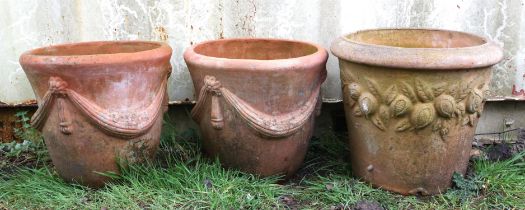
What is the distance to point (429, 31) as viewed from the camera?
121 inches

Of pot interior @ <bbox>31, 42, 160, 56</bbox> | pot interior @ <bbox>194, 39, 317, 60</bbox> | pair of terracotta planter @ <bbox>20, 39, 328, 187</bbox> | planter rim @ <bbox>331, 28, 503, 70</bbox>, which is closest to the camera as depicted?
planter rim @ <bbox>331, 28, 503, 70</bbox>

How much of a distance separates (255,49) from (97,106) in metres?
0.97

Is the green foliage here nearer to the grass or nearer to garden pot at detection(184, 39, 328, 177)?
the grass

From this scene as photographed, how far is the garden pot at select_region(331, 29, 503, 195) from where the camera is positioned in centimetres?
249

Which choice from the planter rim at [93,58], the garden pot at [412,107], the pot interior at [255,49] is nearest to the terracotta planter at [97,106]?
the planter rim at [93,58]

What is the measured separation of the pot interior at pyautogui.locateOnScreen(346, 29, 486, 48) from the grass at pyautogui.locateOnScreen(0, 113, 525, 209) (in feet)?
2.14

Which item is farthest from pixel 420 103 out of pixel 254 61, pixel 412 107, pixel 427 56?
pixel 254 61

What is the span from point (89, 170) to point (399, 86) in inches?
58.4

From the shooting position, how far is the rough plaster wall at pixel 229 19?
3164mm

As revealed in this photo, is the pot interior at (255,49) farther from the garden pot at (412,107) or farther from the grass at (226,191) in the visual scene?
the grass at (226,191)

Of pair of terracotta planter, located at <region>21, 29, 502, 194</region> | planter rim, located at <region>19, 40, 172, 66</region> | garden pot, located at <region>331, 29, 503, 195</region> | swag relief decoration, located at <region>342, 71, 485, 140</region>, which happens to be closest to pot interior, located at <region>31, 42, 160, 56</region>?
pair of terracotta planter, located at <region>21, 29, 502, 194</region>

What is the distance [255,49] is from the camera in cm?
319

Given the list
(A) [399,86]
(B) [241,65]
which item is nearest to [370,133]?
(A) [399,86]

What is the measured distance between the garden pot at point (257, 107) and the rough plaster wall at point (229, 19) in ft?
0.97
